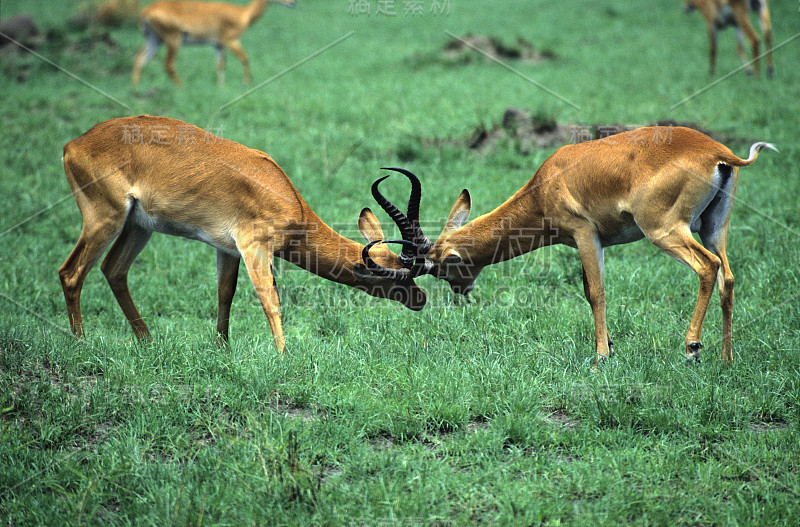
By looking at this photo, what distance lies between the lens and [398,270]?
5727 millimetres

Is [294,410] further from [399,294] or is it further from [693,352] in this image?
[693,352]

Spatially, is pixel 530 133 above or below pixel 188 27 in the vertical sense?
above

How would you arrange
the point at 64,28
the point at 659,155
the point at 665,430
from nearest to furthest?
the point at 665,430, the point at 659,155, the point at 64,28

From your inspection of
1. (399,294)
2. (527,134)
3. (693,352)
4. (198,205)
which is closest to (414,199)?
(399,294)

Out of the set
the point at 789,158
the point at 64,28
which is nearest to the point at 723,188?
the point at 789,158

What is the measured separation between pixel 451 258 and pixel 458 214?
16.6 inches

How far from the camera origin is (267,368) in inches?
192

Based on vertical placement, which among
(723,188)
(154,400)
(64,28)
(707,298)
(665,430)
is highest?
(723,188)

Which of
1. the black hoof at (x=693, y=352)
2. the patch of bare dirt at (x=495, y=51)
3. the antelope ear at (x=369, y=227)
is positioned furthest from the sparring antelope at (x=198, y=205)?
the patch of bare dirt at (x=495, y=51)

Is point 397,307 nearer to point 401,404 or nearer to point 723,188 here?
point 401,404

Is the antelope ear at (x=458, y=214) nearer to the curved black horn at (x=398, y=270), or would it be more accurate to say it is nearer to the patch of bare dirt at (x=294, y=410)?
the curved black horn at (x=398, y=270)

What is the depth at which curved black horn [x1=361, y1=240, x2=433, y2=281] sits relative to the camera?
17.9 feet

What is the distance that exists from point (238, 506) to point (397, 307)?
128 inches

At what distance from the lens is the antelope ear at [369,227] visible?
239 inches
